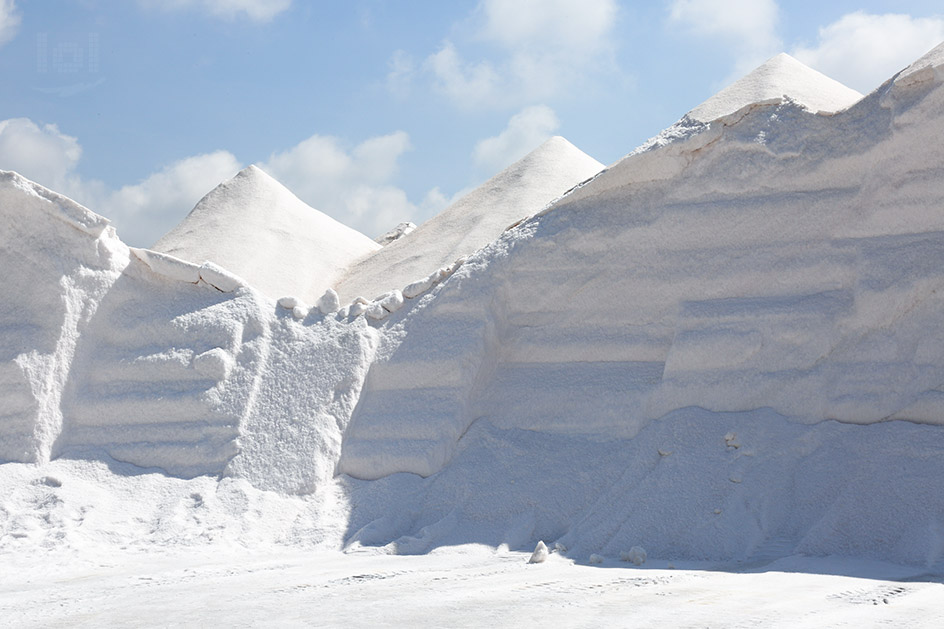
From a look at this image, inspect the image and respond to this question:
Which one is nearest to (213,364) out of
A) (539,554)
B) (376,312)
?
(376,312)

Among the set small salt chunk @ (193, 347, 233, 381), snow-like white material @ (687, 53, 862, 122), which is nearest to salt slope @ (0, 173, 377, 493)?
small salt chunk @ (193, 347, 233, 381)

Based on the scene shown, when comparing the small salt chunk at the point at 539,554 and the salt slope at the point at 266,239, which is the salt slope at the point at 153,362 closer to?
the small salt chunk at the point at 539,554

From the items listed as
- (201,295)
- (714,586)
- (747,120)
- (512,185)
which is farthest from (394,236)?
(714,586)

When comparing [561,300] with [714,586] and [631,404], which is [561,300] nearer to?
[631,404]

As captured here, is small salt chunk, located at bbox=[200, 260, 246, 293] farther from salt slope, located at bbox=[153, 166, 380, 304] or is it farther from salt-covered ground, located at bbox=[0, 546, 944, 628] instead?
salt slope, located at bbox=[153, 166, 380, 304]

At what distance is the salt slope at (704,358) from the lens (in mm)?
5305

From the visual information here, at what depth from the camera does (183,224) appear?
44.1 ft

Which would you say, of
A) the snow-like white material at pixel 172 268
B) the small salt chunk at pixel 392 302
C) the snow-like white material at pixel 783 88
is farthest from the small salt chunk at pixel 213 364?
the snow-like white material at pixel 783 88

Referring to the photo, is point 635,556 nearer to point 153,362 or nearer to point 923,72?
point 923,72

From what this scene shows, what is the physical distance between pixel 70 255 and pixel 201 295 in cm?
101

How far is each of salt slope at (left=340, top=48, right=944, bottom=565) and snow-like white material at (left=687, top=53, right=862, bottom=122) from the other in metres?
2.12

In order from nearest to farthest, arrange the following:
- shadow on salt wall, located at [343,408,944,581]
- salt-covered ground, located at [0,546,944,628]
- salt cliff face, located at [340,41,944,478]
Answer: salt-covered ground, located at [0,546,944,628]
shadow on salt wall, located at [343,408,944,581]
salt cliff face, located at [340,41,944,478]

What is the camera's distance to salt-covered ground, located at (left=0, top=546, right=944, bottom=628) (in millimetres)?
3621

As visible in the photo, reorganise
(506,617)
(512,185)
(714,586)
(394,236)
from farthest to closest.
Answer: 1. (394,236)
2. (512,185)
3. (714,586)
4. (506,617)
